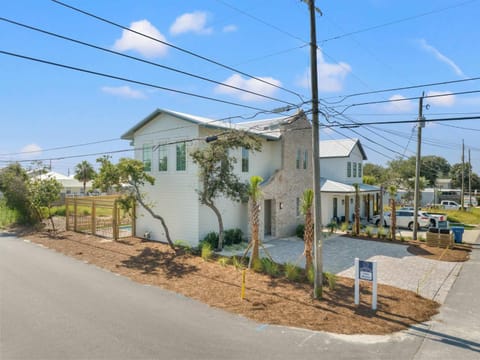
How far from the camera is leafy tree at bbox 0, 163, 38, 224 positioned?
23047 millimetres

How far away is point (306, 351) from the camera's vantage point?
20.3 ft

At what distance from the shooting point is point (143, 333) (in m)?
6.86

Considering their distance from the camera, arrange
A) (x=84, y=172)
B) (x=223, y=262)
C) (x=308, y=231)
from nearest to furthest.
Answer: (x=308, y=231) < (x=223, y=262) < (x=84, y=172)

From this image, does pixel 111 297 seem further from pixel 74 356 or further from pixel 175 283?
pixel 74 356

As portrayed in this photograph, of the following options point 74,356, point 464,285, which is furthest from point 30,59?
point 464,285

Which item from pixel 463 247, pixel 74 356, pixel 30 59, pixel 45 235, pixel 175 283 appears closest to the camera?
pixel 74 356

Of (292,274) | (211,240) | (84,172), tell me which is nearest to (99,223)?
(211,240)

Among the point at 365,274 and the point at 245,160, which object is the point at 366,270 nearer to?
the point at 365,274

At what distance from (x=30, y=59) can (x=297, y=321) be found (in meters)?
8.86

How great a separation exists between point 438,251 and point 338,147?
49.4 ft

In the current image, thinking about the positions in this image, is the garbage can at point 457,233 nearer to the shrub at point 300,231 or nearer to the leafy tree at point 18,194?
the shrub at point 300,231

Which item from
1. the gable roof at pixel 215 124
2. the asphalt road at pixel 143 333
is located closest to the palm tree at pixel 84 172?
the gable roof at pixel 215 124

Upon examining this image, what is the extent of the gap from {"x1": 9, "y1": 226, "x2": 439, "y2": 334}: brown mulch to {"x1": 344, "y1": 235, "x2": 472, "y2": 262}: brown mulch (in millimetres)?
6782

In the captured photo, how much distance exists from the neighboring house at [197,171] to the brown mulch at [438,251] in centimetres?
644
